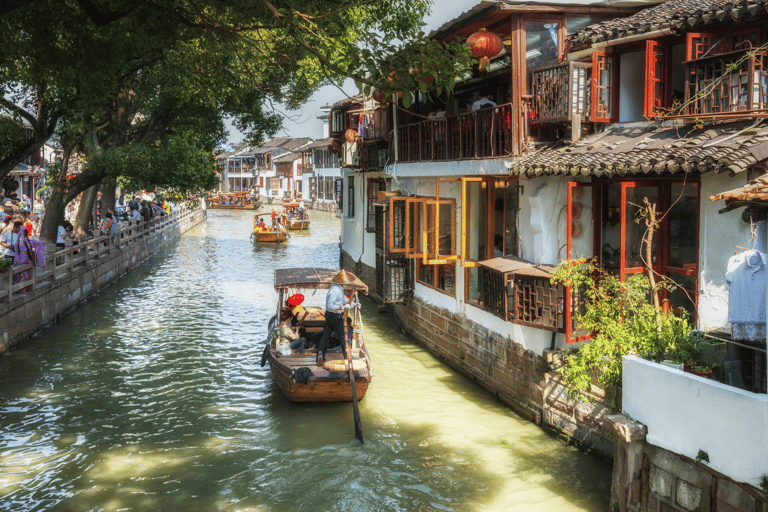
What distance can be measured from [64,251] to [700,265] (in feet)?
52.9

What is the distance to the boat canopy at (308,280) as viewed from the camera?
13461 mm

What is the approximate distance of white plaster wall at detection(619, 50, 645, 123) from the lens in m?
10.1

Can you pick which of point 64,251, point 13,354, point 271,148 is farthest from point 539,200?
point 271,148

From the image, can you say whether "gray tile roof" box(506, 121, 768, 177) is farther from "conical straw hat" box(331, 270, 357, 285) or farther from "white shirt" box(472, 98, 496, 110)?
"conical straw hat" box(331, 270, 357, 285)

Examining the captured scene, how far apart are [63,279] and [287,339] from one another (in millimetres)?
8913

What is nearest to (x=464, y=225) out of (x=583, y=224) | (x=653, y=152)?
(x=583, y=224)

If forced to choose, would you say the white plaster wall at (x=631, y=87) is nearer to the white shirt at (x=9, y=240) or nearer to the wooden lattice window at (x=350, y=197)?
the white shirt at (x=9, y=240)

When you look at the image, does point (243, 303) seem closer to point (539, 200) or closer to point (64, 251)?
point (64, 251)

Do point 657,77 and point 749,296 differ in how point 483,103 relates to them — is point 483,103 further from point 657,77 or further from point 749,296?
point 749,296

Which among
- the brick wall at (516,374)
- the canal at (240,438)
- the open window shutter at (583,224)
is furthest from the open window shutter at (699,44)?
the canal at (240,438)

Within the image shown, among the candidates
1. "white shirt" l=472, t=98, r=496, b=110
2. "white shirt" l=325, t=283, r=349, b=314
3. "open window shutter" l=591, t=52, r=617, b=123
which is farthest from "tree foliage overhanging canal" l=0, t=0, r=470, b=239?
"white shirt" l=325, t=283, r=349, b=314

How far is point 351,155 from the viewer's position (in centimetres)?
2245

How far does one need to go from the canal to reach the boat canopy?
5.82ft

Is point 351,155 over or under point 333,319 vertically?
over
